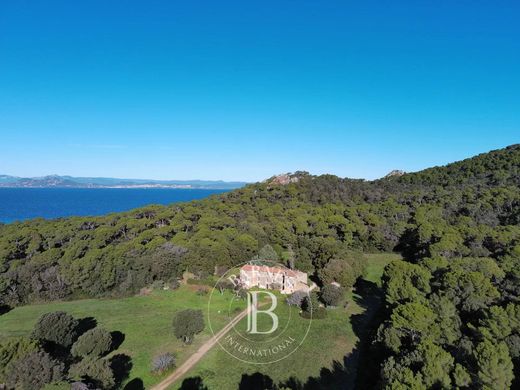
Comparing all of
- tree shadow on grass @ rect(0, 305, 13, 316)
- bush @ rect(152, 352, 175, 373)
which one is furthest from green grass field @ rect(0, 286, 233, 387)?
tree shadow on grass @ rect(0, 305, 13, 316)

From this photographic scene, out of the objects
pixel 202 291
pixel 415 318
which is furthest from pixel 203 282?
pixel 415 318

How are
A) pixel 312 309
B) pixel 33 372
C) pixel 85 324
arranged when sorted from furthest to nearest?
pixel 312 309 → pixel 85 324 → pixel 33 372

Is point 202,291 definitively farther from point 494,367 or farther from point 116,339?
point 494,367

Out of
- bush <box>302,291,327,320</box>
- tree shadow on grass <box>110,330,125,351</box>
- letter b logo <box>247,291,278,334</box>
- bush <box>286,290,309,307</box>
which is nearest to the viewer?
tree shadow on grass <box>110,330,125,351</box>

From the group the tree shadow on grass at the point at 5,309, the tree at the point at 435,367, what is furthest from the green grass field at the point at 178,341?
the tree at the point at 435,367

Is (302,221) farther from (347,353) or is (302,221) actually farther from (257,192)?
(347,353)

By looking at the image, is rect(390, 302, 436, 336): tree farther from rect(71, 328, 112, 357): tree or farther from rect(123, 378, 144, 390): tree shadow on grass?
rect(71, 328, 112, 357): tree
